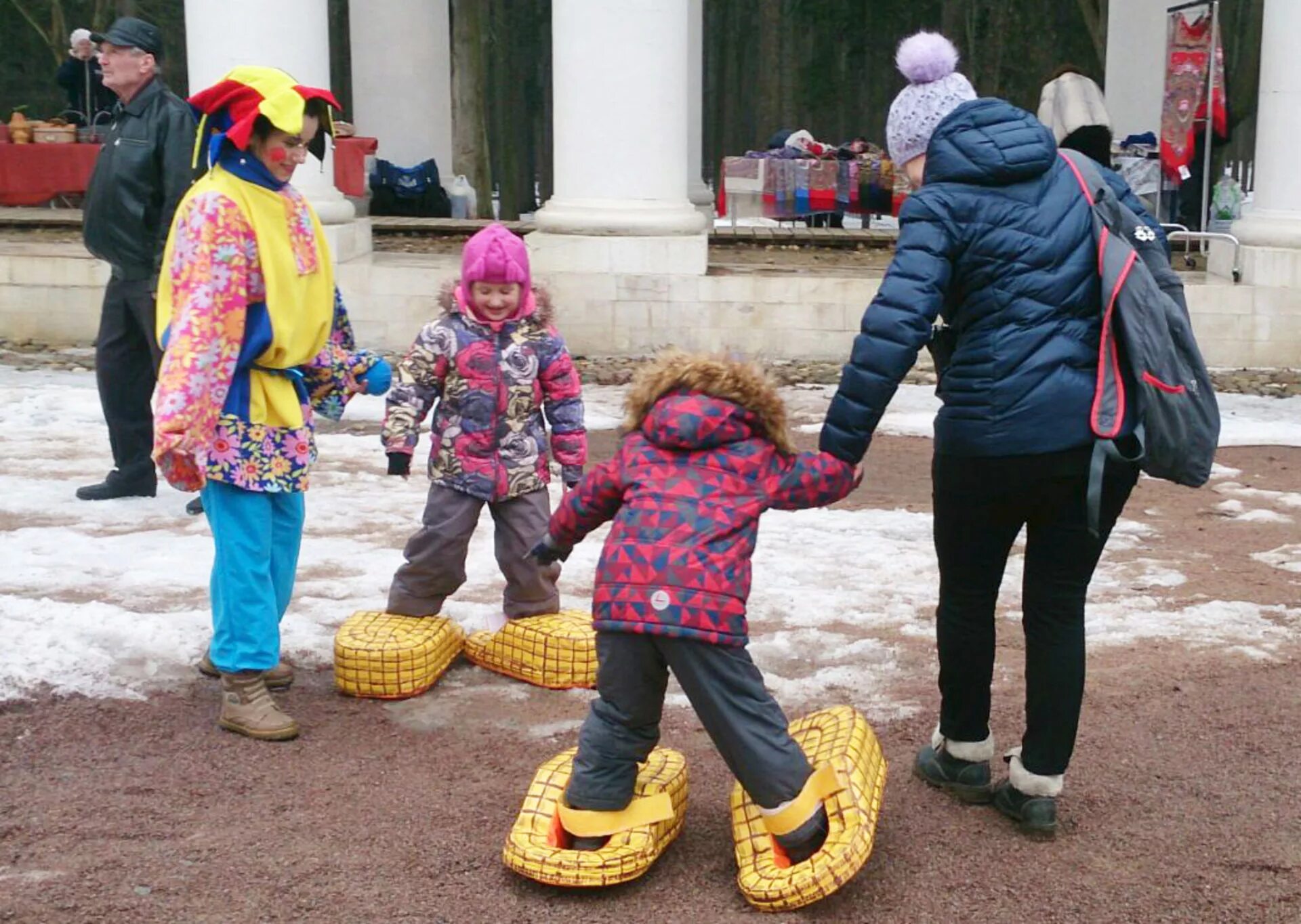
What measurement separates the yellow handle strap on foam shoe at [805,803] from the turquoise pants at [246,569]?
167 cm

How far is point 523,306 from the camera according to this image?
5094 millimetres

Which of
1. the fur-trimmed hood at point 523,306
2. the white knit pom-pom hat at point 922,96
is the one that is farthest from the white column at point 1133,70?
the white knit pom-pom hat at point 922,96

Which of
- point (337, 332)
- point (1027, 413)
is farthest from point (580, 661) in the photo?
point (1027, 413)

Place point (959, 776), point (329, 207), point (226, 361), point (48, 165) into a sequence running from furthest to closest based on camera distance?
1. point (48, 165)
2. point (329, 207)
3. point (226, 361)
4. point (959, 776)

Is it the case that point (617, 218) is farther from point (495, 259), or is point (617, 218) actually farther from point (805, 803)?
point (805, 803)

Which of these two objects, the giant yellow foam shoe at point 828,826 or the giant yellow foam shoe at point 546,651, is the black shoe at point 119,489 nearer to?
the giant yellow foam shoe at point 546,651

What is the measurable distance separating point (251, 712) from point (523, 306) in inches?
54.3

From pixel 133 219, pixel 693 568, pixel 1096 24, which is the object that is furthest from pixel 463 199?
pixel 693 568

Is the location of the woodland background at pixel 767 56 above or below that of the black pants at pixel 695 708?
above

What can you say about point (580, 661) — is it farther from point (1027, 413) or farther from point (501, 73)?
point (501, 73)

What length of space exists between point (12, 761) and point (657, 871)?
182 cm

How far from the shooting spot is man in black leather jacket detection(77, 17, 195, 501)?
7.05m

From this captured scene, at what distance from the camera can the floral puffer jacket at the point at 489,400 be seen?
16.5ft

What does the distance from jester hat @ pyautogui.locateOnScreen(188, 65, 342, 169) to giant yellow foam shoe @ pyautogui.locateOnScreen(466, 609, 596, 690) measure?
163cm
